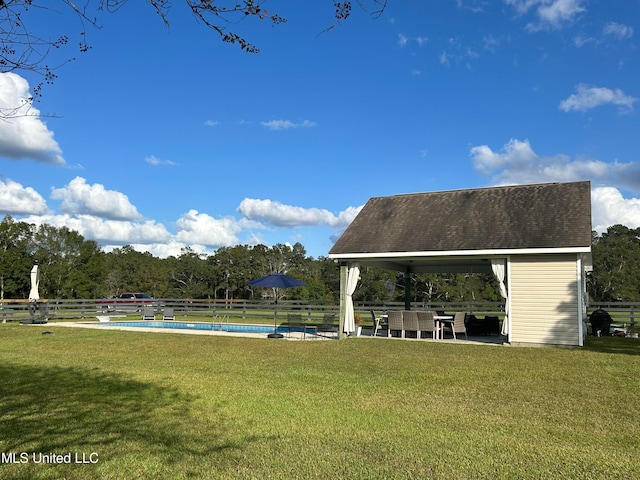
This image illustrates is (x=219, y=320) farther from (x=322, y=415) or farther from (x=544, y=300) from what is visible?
(x=322, y=415)

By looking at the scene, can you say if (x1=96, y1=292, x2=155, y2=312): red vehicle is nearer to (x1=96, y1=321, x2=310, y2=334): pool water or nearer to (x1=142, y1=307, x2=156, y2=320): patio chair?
(x1=142, y1=307, x2=156, y2=320): patio chair

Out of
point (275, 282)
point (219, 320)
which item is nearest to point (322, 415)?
point (275, 282)

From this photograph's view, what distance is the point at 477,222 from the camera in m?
14.1

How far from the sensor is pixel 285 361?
30.9ft

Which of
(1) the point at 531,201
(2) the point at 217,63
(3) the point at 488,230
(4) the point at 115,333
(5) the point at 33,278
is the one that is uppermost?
(2) the point at 217,63

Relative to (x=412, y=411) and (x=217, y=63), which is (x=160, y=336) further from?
(x=412, y=411)

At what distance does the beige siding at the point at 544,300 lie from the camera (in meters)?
11.9

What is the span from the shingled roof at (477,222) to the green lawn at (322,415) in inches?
143

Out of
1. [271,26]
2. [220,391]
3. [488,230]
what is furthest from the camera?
[488,230]

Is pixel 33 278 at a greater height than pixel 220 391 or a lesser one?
greater

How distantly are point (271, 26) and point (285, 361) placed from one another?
696cm

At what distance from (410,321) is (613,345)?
205 inches

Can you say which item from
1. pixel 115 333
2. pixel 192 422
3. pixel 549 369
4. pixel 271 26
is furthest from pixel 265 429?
pixel 115 333

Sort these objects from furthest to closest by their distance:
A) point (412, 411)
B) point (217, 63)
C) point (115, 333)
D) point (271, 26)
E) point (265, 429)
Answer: point (115, 333) < point (217, 63) < point (412, 411) < point (265, 429) < point (271, 26)
